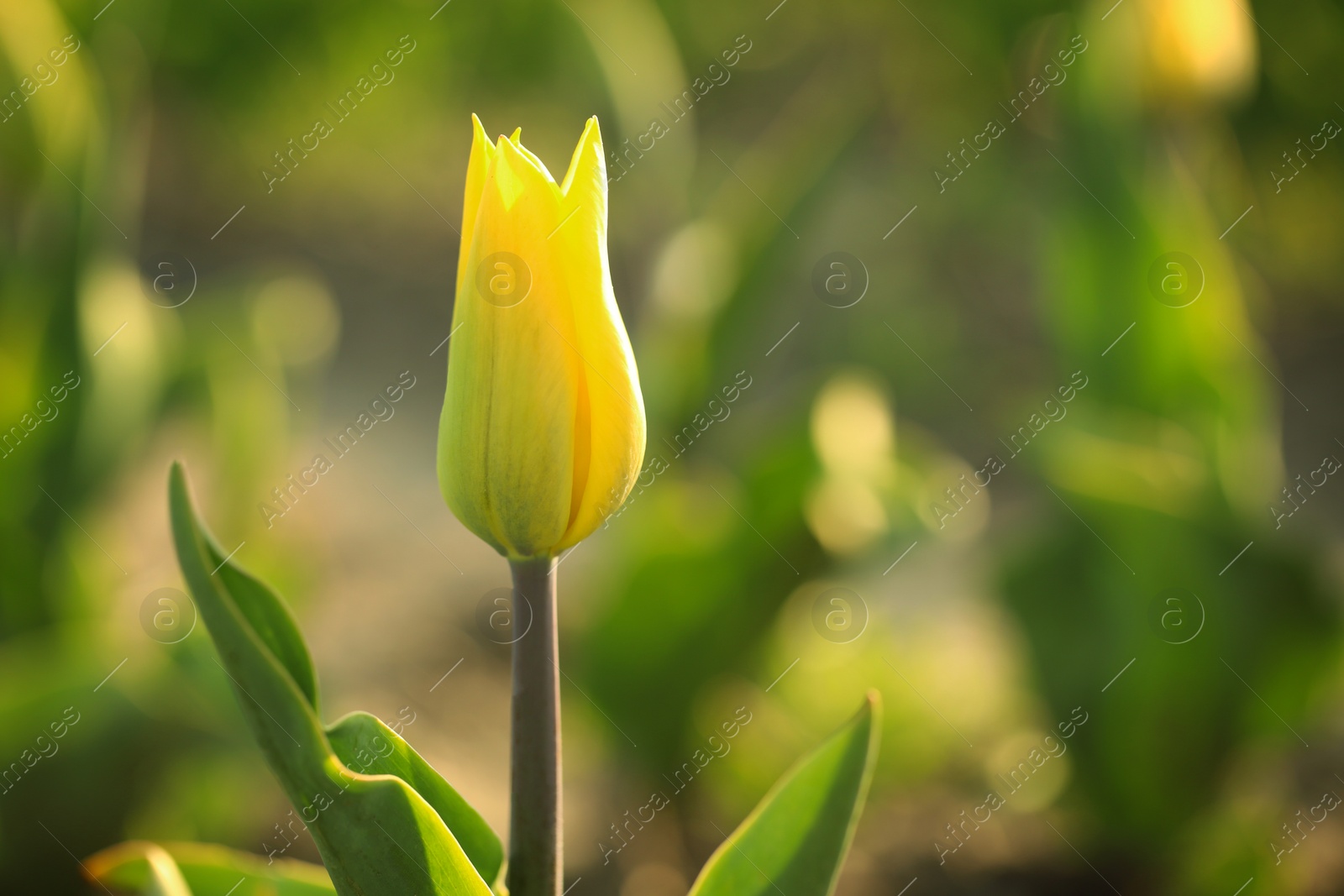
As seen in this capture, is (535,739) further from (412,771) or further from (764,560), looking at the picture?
(764,560)

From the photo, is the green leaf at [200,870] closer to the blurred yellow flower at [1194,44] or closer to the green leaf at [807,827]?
the green leaf at [807,827]

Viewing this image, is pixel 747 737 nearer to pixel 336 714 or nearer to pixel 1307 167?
pixel 336 714

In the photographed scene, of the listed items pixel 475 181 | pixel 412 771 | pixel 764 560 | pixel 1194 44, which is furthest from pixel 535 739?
pixel 1194 44

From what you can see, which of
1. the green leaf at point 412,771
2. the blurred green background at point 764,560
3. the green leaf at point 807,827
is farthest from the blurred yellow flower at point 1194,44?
the green leaf at point 412,771

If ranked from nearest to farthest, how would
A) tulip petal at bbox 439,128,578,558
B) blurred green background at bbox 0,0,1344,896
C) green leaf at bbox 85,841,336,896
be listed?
tulip petal at bbox 439,128,578,558, green leaf at bbox 85,841,336,896, blurred green background at bbox 0,0,1344,896

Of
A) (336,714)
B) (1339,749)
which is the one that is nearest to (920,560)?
(1339,749)

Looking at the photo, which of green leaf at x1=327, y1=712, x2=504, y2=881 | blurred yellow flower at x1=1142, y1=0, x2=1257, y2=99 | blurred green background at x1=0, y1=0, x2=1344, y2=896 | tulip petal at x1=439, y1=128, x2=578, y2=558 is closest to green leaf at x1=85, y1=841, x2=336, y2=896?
green leaf at x1=327, y1=712, x2=504, y2=881

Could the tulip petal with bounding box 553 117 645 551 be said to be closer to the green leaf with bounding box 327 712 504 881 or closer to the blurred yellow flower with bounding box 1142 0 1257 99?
the green leaf with bounding box 327 712 504 881
